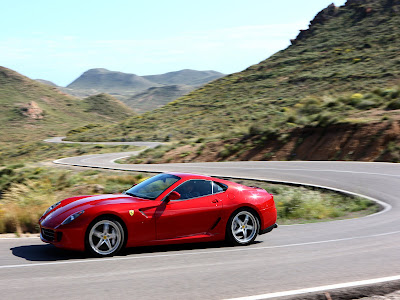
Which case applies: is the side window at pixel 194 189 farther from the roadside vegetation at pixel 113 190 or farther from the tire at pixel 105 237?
the roadside vegetation at pixel 113 190

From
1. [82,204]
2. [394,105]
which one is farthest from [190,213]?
[394,105]

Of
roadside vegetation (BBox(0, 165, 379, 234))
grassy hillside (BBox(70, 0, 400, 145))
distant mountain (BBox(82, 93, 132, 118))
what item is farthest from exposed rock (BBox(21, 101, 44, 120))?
roadside vegetation (BBox(0, 165, 379, 234))

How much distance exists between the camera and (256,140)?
35.3 m

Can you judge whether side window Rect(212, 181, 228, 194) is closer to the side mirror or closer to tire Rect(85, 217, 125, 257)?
Answer: the side mirror

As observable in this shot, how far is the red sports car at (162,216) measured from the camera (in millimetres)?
7379

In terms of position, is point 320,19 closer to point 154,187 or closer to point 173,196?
point 154,187

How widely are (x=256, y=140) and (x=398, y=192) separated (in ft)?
62.9

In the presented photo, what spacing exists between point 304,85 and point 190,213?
55.9m

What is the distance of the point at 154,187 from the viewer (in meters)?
8.50

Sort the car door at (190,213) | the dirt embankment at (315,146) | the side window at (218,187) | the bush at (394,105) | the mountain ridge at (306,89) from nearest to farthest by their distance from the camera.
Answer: the car door at (190,213), the side window at (218,187), the dirt embankment at (315,146), the bush at (394,105), the mountain ridge at (306,89)

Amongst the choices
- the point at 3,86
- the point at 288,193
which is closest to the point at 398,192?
the point at 288,193

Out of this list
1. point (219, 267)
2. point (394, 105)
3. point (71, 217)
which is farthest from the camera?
point (394, 105)

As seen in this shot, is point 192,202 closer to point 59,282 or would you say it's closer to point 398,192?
point 59,282

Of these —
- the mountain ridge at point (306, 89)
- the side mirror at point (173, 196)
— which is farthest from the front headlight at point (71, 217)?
the mountain ridge at point (306, 89)
